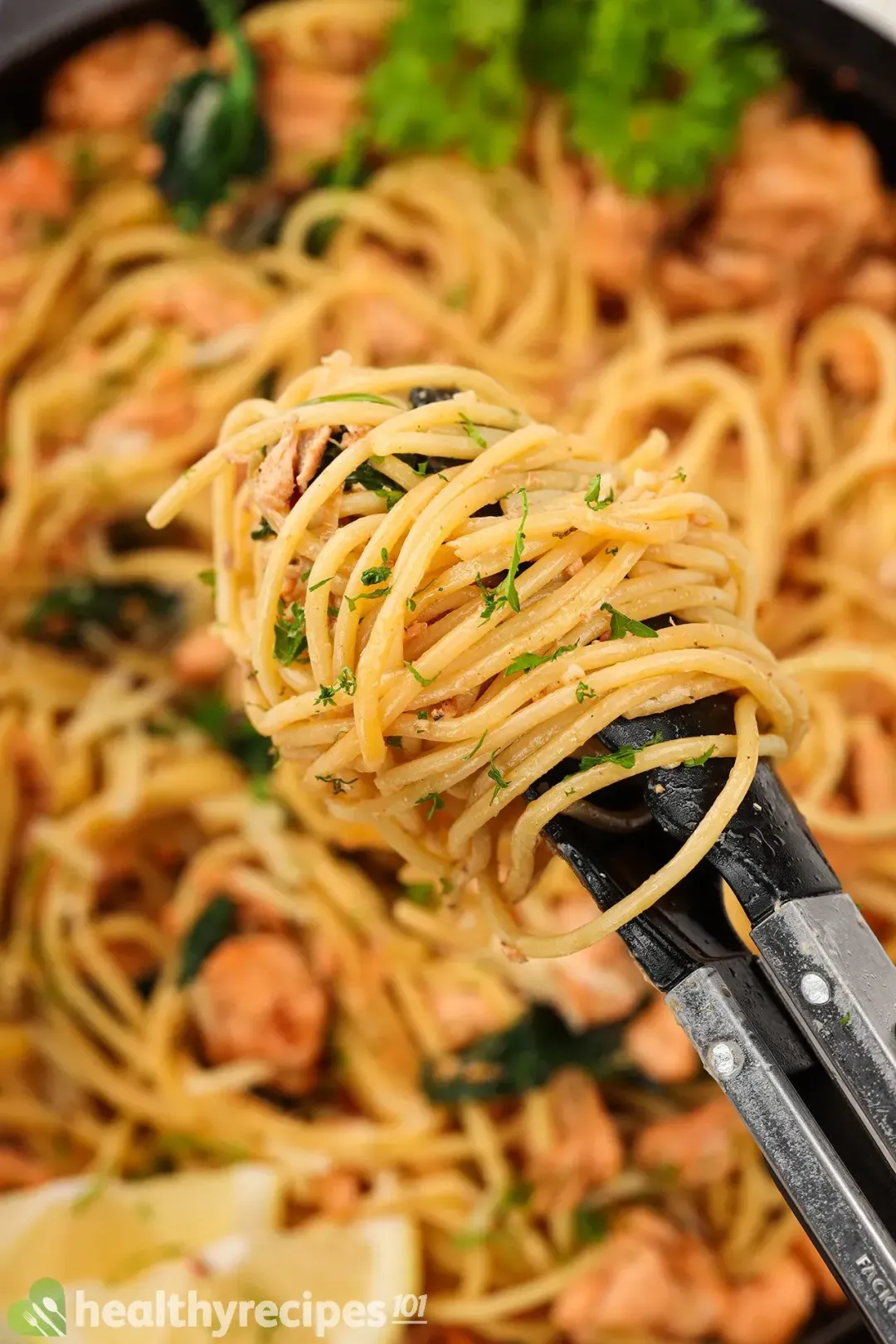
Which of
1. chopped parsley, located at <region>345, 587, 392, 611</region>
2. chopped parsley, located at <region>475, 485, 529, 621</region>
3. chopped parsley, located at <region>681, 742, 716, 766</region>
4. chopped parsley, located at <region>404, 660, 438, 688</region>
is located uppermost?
chopped parsley, located at <region>475, 485, 529, 621</region>

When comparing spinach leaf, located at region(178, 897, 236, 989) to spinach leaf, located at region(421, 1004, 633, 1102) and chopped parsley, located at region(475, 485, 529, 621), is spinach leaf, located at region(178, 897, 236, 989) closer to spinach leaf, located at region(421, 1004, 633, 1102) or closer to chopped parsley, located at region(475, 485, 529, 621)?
spinach leaf, located at region(421, 1004, 633, 1102)

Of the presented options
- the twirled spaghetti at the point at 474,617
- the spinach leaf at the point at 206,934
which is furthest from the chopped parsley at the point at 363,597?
the spinach leaf at the point at 206,934

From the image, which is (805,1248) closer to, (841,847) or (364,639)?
(841,847)

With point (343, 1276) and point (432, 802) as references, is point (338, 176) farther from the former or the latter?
point (343, 1276)

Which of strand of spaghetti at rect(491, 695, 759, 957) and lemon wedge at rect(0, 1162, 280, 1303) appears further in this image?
lemon wedge at rect(0, 1162, 280, 1303)

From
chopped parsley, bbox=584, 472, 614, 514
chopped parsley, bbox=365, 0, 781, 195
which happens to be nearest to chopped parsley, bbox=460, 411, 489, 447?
chopped parsley, bbox=584, 472, 614, 514

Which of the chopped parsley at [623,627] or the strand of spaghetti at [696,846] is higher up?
the chopped parsley at [623,627]

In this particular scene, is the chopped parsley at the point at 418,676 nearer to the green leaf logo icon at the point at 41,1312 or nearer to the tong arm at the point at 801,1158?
the tong arm at the point at 801,1158
